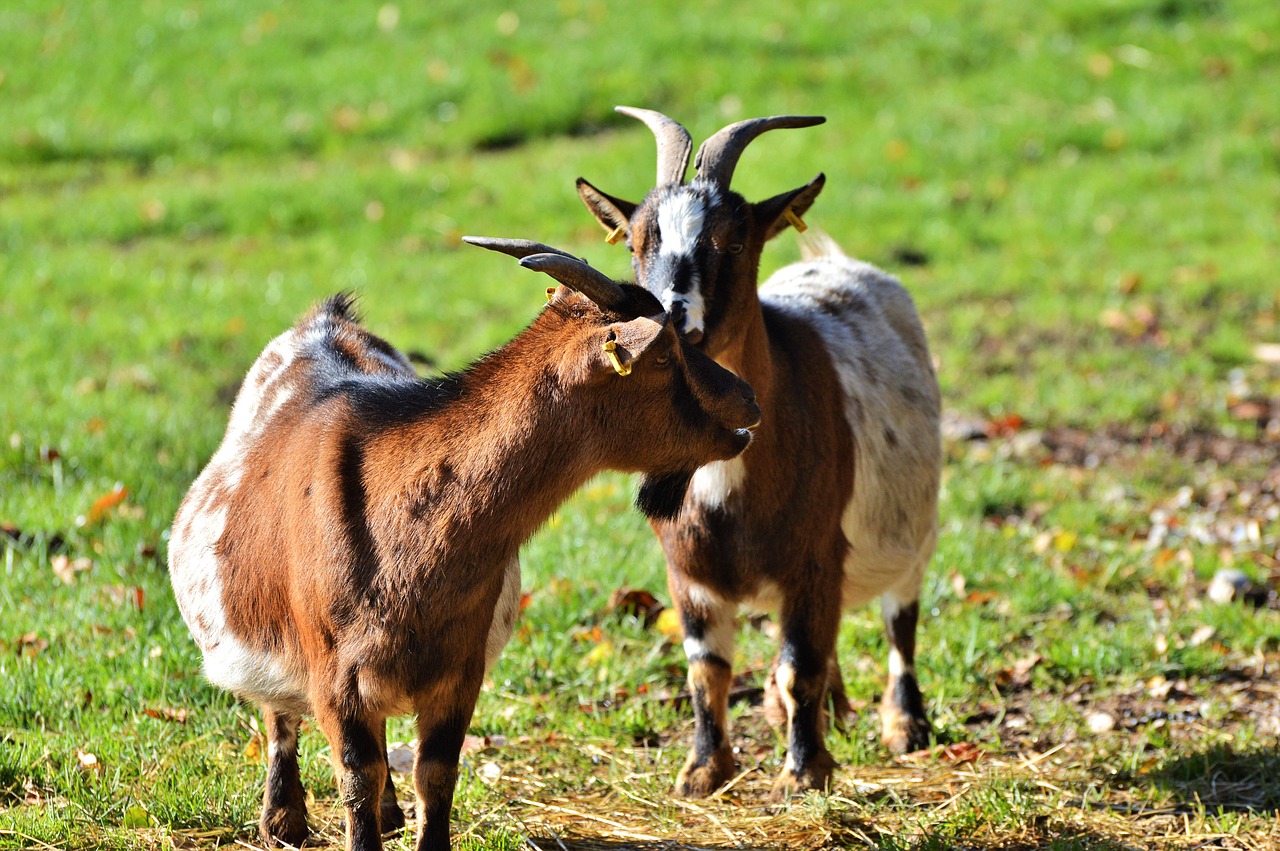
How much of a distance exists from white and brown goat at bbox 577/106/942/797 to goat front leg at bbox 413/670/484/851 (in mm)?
841

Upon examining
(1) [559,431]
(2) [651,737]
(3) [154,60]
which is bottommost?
(2) [651,737]

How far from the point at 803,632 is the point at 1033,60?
881 centimetres

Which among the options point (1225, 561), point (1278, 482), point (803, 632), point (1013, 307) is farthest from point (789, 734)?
point (1013, 307)

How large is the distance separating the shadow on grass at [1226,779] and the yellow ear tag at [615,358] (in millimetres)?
2339

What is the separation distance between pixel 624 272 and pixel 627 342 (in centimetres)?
548

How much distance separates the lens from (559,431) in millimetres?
3582

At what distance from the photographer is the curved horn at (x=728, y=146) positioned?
15.5 feet

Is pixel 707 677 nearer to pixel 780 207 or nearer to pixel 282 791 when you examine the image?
pixel 282 791

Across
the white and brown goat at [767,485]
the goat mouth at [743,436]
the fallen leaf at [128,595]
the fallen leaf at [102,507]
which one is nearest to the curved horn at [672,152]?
the white and brown goat at [767,485]

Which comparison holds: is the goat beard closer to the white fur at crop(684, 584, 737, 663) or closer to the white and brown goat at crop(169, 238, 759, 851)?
the white and brown goat at crop(169, 238, 759, 851)

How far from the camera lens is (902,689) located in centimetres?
520

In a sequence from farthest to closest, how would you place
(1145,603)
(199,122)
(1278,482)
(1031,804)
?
(199,122)
(1278,482)
(1145,603)
(1031,804)

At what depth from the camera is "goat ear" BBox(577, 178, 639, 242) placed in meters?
4.80

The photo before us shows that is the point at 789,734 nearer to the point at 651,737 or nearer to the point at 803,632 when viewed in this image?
the point at 803,632
